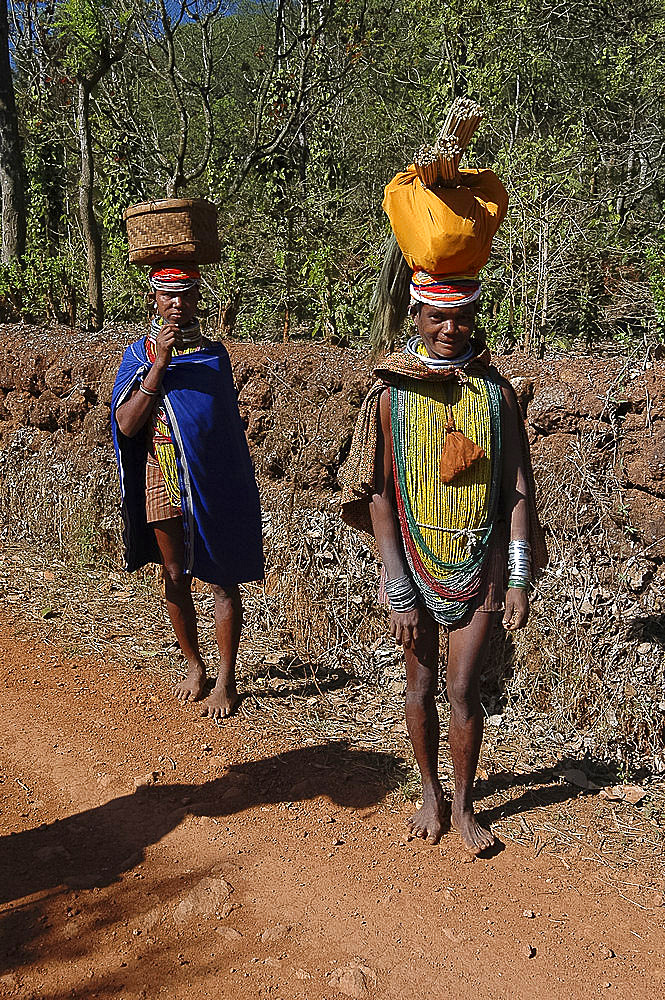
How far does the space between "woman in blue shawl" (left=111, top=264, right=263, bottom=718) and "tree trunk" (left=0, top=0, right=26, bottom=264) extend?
741 centimetres

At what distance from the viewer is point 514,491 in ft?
9.75

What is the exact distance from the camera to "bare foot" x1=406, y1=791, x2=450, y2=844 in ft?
10.4

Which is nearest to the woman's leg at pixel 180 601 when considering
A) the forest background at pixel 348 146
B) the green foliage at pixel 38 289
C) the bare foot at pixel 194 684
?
the bare foot at pixel 194 684

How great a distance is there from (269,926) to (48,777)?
52.1 inches

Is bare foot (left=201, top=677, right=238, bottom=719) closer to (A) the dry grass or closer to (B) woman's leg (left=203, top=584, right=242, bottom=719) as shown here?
(B) woman's leg (left=203, top=584, right=242, bottom=719)

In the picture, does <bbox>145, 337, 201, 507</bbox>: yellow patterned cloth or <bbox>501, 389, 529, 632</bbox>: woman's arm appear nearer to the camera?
<bbox>501, 389, 529, 632</bbox>: woman's arm

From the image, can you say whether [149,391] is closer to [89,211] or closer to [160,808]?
[160,808]

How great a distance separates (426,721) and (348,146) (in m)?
8.91

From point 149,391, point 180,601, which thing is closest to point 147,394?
point 149,391

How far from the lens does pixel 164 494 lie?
12.8ft

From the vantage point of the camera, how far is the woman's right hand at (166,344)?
11.8 ft

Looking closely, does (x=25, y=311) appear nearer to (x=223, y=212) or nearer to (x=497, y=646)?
(x=223, y=212)

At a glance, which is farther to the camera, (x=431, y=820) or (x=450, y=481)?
(x=431, y=820)

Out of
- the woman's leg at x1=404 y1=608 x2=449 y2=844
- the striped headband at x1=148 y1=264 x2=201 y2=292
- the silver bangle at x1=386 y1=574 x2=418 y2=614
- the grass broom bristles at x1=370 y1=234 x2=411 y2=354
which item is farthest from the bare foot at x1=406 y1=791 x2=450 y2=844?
the striped headband at x1=148 y1=264 x2=201 y2=292
